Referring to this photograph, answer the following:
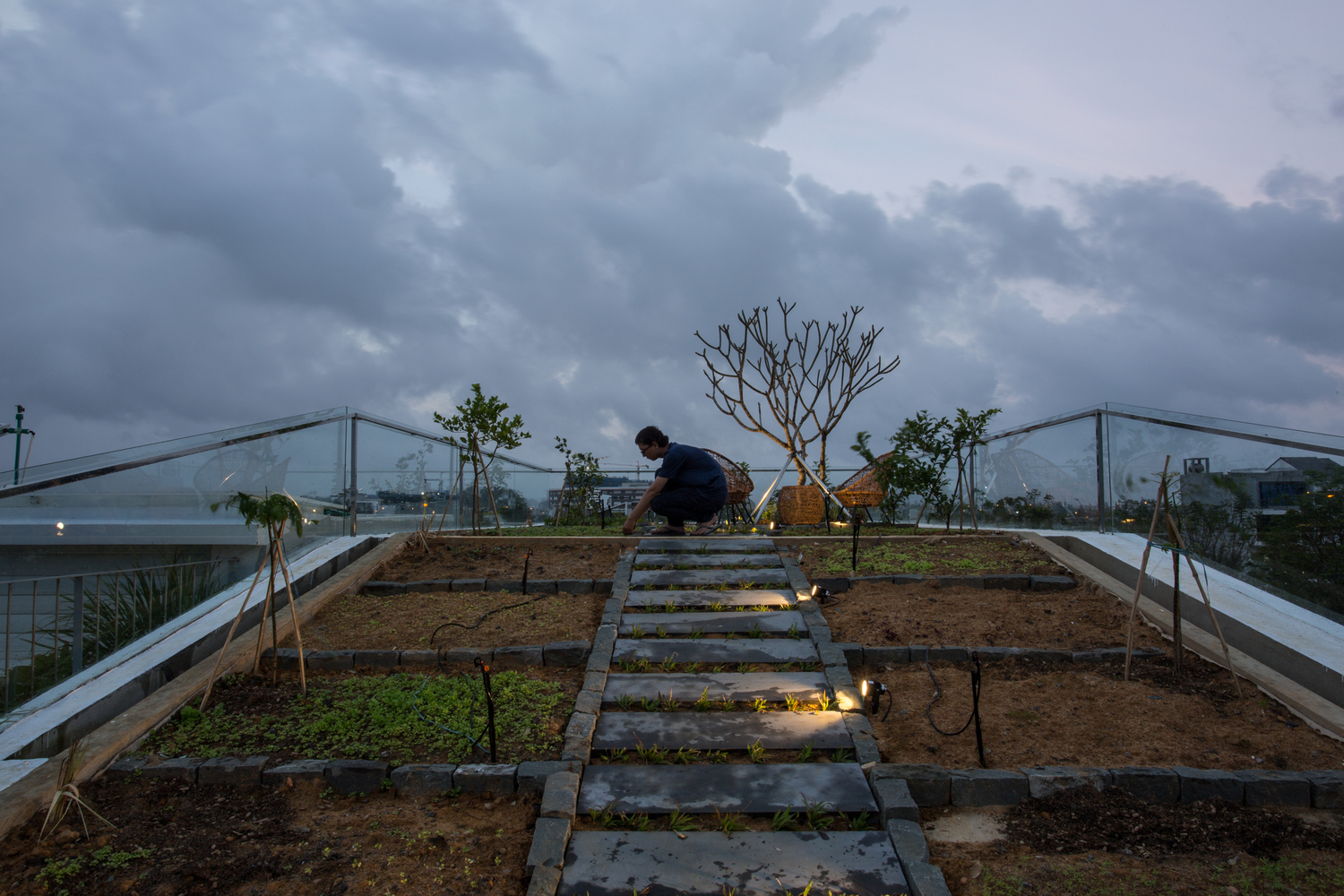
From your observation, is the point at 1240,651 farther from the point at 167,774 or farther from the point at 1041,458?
the point at 167,774

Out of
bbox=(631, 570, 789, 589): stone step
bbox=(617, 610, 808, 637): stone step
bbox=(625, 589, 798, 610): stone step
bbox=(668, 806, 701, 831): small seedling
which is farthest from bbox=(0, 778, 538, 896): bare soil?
bbox=(631, 570, 789, 589): stone step

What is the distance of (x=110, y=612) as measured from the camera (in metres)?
4.27

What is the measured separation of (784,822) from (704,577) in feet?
9.78

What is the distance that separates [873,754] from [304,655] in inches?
132

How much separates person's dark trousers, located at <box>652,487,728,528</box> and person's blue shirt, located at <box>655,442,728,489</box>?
0.18 ft

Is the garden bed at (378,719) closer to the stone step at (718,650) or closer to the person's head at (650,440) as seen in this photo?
the stone step at (718,650)

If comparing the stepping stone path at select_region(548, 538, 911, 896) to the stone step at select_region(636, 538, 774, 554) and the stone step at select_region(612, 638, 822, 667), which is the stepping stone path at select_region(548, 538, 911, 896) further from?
the stone step at select_region(636, 538, 774, 554)

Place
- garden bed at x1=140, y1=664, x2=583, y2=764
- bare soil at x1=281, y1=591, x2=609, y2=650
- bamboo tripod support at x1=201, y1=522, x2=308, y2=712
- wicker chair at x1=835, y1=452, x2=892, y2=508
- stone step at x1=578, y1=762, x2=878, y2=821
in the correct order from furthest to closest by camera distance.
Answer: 1. wicker chair at x1=835, y1=452, x2=892, y2=508
2. bare soil at x1=281, y1=591, x2=609, y2=650
3. bamboo tripod support at x1=201, y1=522, x2=308, y2=712
4. garden bed at x1=140, y1=664, x2=583, y2=764
5. stone step at x1=578, y1=762, x2=878, y2=821

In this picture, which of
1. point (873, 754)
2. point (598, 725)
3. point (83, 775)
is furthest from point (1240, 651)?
point (83, 775)

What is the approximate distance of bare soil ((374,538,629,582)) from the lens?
6.16 meters

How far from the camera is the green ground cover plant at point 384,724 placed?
3.33 m

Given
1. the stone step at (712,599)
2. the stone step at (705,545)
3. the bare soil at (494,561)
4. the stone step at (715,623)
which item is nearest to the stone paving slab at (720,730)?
the stone step at (715,623)

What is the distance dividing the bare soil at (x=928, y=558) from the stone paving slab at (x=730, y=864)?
3116 millimetres

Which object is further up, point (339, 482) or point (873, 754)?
point (339, 482)
